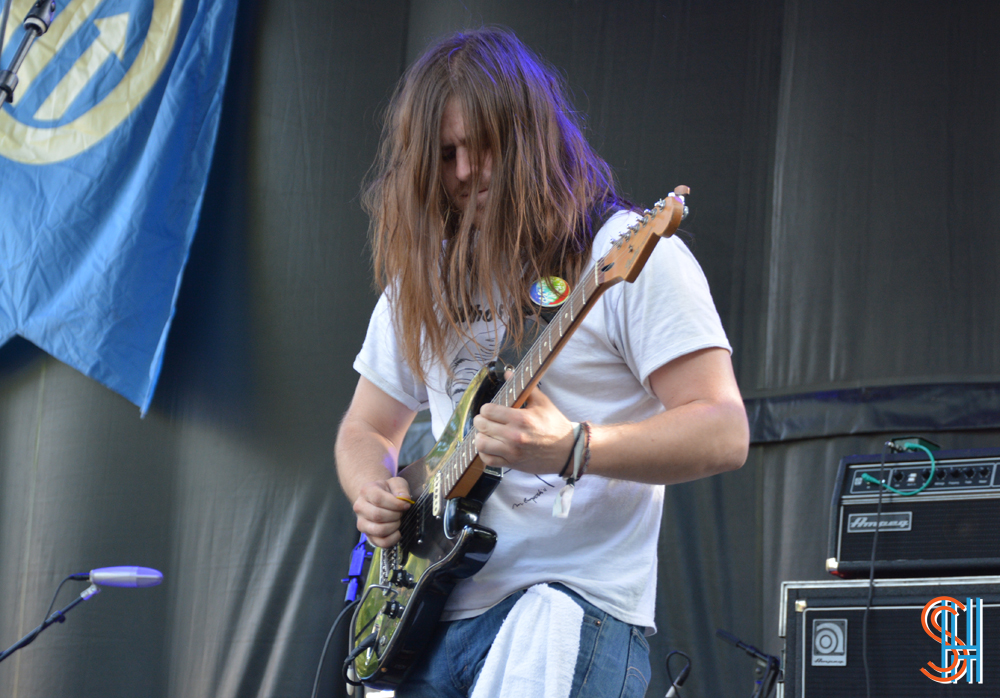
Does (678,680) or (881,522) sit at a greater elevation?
(881,522)

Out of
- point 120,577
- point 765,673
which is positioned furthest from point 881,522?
point 120,577

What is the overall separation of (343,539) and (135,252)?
1364 mm

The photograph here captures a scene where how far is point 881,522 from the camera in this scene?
2160 mm

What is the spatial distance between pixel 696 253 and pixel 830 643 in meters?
1.59

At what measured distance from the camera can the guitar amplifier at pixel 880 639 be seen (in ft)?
6.20

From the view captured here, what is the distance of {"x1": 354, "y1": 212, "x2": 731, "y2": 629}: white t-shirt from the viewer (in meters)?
1.32

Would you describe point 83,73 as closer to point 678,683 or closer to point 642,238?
point 678,683

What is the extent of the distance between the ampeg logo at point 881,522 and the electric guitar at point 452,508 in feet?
3.67

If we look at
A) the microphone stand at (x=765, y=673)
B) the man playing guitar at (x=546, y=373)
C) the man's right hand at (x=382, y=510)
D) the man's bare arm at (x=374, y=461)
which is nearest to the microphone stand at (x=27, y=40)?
the man playing guitar at (x=546, y=373)

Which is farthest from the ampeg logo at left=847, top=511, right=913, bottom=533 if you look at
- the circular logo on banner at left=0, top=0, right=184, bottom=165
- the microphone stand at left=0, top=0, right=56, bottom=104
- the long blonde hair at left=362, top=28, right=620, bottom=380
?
the circular logo on banner at left=0, top=0, right=184, bottom=165

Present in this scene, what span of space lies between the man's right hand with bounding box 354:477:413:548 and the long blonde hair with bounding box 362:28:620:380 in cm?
20

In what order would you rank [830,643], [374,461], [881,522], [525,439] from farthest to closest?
[881,522] < [830,643] < [374,461] < [525,439]

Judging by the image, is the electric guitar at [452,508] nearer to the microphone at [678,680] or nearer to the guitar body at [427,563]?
the guitar body at [427,563]

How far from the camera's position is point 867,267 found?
3020 millimetres
